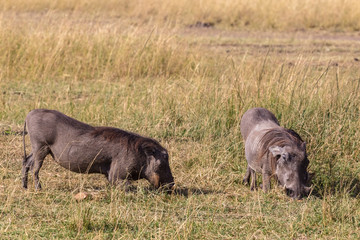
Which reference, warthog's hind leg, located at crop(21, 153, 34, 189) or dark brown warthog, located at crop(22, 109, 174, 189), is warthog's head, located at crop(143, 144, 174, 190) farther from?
warthog's hind leg, located at crop(21, 153, 34, 189)

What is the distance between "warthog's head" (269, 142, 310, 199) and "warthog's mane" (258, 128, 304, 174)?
0.08 metres

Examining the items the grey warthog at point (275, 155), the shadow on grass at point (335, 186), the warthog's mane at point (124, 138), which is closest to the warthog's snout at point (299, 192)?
the grey warthog at point (275, 155)

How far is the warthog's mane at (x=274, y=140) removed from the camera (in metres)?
4.75

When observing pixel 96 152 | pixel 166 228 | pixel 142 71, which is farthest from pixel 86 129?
pixel 142 71

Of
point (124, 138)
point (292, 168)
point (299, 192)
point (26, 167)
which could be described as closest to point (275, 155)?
point (292, 168)

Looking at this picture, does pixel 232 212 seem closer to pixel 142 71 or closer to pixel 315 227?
pixel 315 227

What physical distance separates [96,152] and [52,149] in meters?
0.33

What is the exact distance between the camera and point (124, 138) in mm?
4852

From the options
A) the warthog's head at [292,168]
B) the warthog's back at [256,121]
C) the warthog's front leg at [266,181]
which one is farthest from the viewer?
the warthog's back at [256,121]

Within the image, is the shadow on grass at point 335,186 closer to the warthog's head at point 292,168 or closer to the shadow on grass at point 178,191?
the warthog's head at point 292,168

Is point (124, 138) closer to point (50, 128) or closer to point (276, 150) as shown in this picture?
point (50, 128)

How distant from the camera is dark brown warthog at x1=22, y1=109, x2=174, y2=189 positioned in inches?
187

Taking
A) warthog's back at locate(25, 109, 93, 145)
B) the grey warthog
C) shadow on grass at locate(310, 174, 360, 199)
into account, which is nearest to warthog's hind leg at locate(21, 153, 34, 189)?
warthog's back at locate(25, 109, 93, 145)

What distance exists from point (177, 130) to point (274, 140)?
6.22 feet
